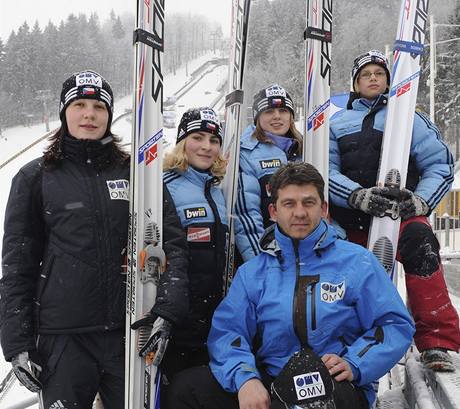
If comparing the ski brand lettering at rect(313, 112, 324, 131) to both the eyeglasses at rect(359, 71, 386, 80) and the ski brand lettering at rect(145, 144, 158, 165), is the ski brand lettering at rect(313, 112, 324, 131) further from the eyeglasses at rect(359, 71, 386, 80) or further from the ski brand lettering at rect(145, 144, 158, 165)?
the ski brand lettering at rect(145, 144, 158, 165)

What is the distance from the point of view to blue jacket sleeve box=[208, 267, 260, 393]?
2158 millimetres

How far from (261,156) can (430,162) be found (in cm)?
94

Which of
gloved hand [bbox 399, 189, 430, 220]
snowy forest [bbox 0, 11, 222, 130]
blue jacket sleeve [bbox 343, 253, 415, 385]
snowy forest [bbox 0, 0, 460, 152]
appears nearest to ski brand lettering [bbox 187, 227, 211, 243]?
blue jacket sleeve [bbox 343, 253, 415, 385]

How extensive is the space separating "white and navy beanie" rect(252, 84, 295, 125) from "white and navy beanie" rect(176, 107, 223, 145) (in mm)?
416

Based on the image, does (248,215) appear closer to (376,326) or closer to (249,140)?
(249,140)

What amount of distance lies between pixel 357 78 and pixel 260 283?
1514 mm

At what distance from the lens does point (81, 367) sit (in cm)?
216

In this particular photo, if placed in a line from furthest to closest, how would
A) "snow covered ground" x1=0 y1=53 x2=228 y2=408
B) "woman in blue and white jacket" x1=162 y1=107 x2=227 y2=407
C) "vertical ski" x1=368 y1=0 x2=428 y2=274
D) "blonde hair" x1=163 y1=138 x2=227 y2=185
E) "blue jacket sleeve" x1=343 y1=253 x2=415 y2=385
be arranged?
1. "snow covered ground" x1=0 y1=53 x2=228 y2=408
2. "vertical ski" x1=368 y1=0 x2=428 y2=274
3. "blonde hair" x1=163 y1=138 x2=227 y2=185
4. "woman in blue and white jacket" x1=162 y1=107 x2=227 y2=407
5. "blue jacket sleeve" x1=343 y1=253 x2=415 y2=385

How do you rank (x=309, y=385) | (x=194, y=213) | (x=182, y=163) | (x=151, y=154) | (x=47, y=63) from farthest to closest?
(x=47, y=63), (x=182, y=163), (x=194, y=213), (x=151, y=154), (x=309, y=385)

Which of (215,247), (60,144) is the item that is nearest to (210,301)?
(215,247)

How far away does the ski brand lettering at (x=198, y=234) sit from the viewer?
2574 millimetres

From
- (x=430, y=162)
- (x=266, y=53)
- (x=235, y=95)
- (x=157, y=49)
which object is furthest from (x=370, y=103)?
(x=266, y=53)

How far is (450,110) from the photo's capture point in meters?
33.4

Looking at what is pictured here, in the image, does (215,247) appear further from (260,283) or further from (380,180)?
(380,180)
